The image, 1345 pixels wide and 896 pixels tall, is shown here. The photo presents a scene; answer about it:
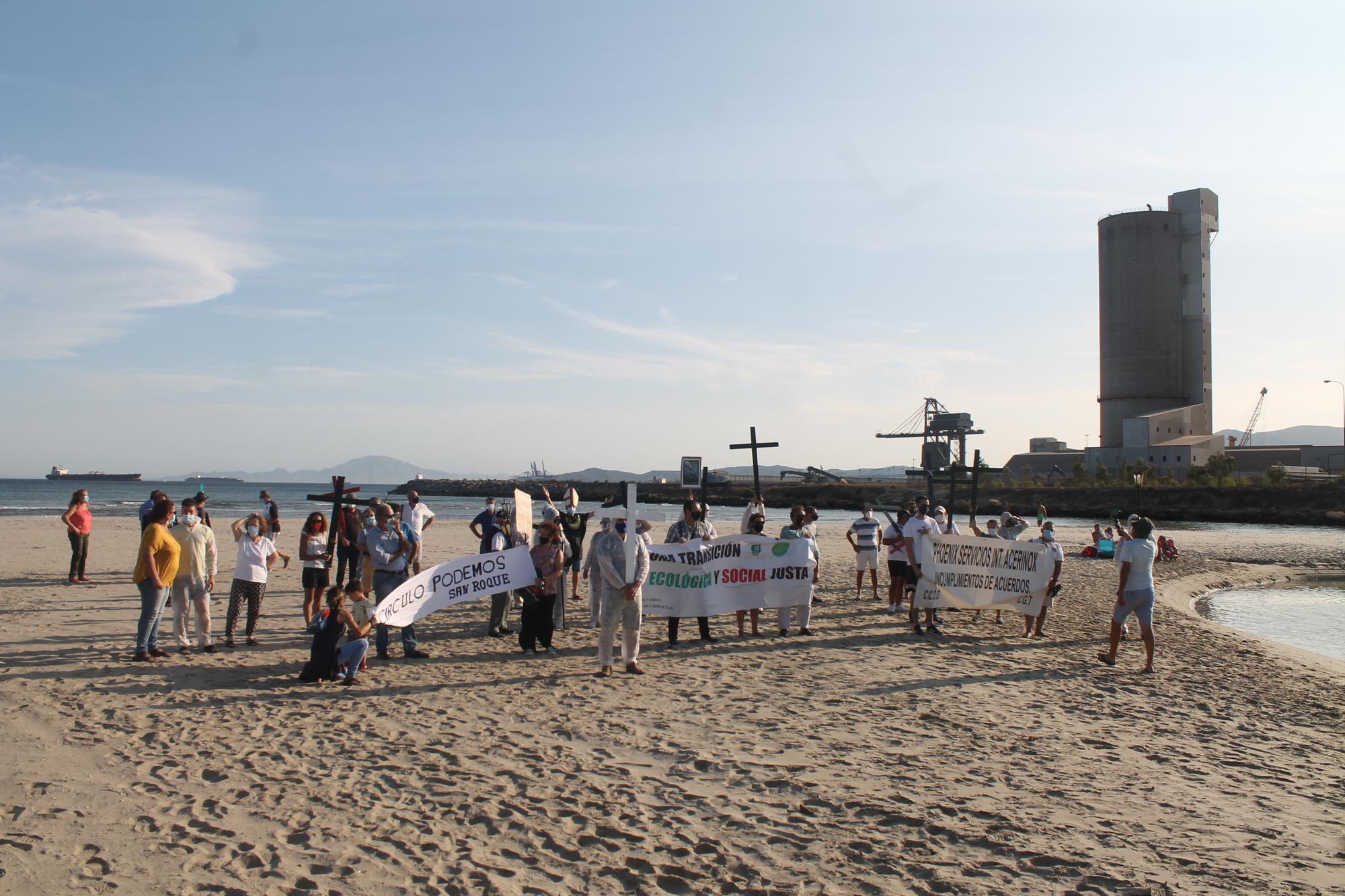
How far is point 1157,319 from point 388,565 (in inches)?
3861

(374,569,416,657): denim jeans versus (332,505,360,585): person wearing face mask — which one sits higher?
(332,505,360,585): person wearing face mask

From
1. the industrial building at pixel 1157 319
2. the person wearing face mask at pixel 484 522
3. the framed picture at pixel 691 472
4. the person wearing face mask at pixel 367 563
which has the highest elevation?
the industrial building at pixel 1157 319

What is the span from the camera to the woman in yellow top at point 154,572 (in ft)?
30.5

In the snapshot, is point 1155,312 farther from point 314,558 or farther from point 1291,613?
point 314,558

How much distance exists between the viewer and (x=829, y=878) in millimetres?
4879

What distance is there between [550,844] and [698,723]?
2.65 meters

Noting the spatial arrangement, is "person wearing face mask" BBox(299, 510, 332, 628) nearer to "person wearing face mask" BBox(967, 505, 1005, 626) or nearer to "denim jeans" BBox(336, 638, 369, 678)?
"denim jeans" BBox(336, 638, 369, 678)

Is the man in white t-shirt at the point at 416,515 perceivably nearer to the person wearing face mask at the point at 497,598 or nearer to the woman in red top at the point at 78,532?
the person wearing face mask at the point at 497,598

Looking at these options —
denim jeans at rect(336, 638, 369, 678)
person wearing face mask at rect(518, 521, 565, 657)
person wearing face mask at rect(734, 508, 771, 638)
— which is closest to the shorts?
person wearing face mask at rect(734, 508, 771, 638)

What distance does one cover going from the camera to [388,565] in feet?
33.9

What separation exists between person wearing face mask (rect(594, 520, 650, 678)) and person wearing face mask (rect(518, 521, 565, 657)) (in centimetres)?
92

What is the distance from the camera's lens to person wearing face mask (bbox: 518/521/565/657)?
10.5 m

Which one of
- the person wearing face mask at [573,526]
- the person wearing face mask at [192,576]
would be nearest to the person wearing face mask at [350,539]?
the person wearing face mask at [192,576]

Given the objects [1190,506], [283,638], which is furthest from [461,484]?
[283,638]
